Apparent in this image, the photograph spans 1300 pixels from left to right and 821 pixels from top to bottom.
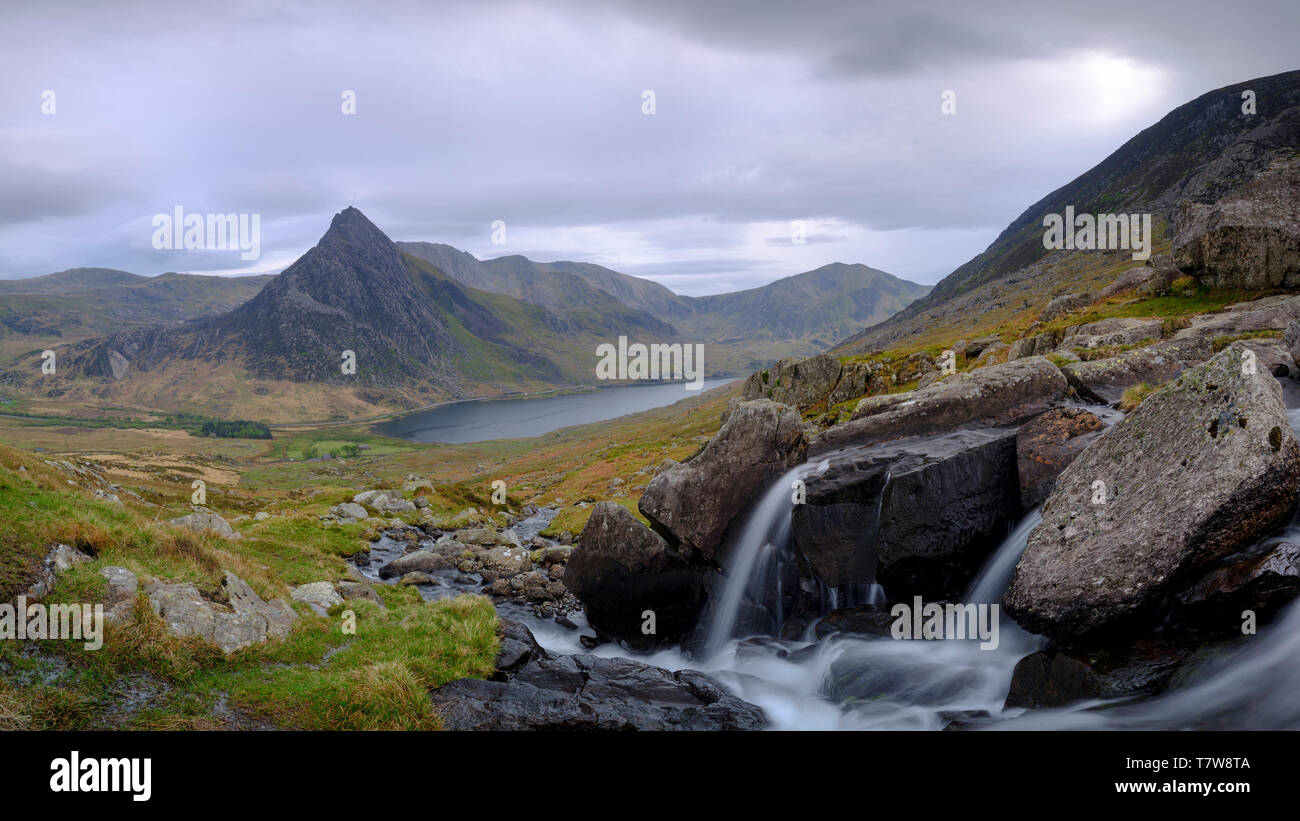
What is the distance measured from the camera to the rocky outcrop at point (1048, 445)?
21.2m

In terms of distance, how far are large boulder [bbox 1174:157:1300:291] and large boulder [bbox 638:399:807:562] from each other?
107 ft

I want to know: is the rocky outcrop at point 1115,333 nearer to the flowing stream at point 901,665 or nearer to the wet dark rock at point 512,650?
the flowing stream at point 901,665

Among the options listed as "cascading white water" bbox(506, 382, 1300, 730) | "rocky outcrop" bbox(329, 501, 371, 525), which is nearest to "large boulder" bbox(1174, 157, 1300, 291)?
"cascading white water" bbox(506, 382, 1300, 730)

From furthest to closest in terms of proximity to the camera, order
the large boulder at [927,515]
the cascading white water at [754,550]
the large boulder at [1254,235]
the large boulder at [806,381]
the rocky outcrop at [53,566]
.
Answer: the large boulder at [806,381] < the large boulder at [1254,235] < the cascading white water at [754,550] < the large boulder at [927,515] < the rocky outcrop at [53,566]

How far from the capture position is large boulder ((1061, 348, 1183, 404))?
2611 cm

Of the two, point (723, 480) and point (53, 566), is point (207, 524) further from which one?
point (723, 480)

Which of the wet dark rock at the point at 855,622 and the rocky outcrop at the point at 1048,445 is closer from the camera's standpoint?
the rocky outcrop at the point at 1048,445

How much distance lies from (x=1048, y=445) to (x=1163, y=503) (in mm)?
8408

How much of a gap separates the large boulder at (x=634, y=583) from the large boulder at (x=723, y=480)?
130 cm

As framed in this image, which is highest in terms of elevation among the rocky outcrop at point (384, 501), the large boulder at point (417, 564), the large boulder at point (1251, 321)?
the large boulder at point (1251, 321)

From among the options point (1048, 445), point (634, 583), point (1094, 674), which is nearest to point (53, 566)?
point (634, 583)

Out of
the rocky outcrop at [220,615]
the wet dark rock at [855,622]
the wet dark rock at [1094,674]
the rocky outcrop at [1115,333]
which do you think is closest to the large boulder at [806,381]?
the rocky outcrop at [1115,333]
